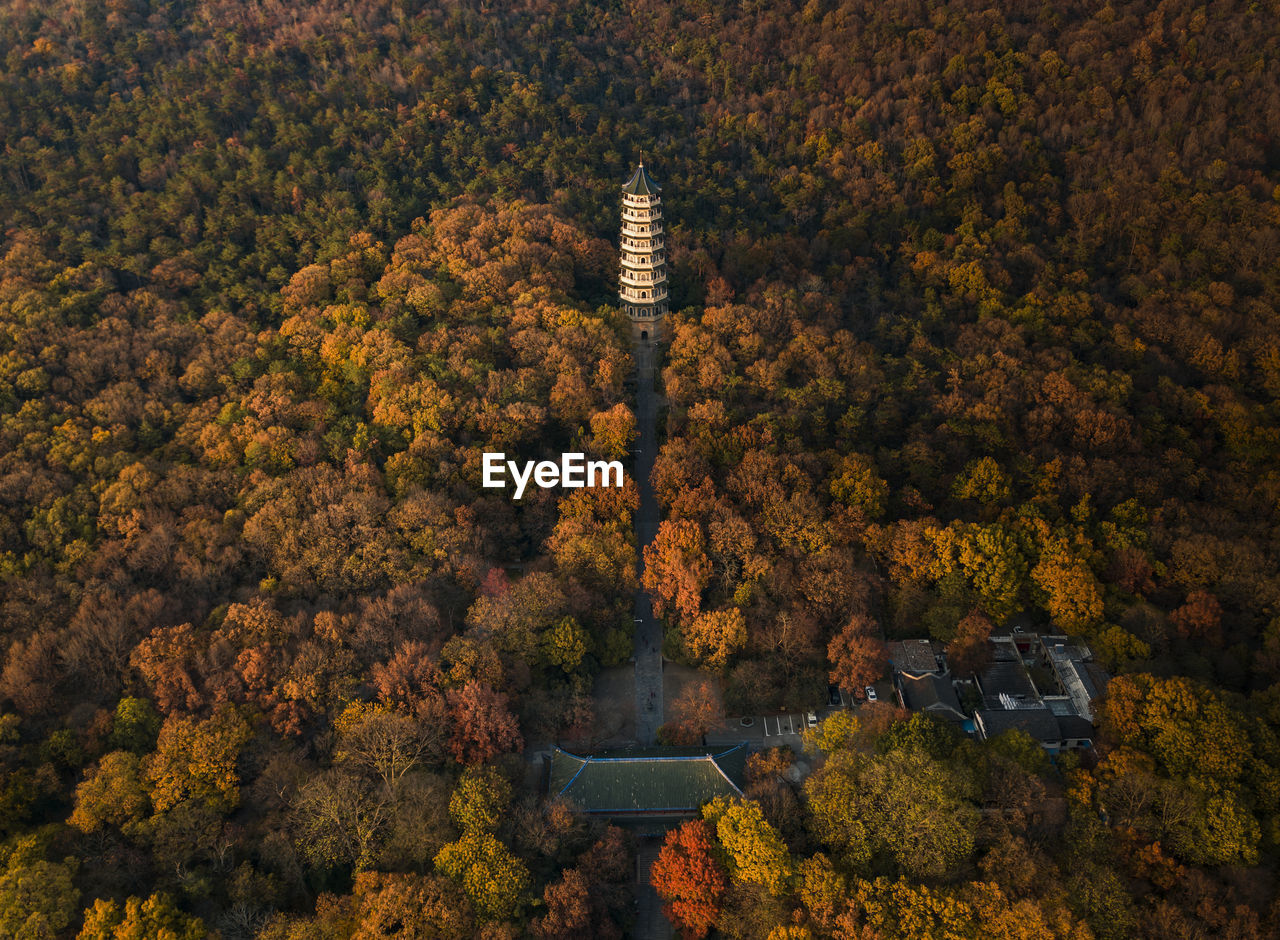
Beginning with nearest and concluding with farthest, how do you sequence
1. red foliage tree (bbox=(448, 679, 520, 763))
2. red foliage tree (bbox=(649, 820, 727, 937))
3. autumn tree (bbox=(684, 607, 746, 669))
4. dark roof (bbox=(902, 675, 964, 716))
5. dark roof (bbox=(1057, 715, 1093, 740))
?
red foliage tree (bbox=(649, 820, 727, 937)) < red foliage tree (bbox=(448, 679, 520, 763)) < dark roof (bbox=(1057, 715, 1093, 740)) < dark roof (bbox=(902, 675, 964, 716)) < autumn tree (bbox=(684, 607, 746, 669))

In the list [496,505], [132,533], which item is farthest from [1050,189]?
[132,533]

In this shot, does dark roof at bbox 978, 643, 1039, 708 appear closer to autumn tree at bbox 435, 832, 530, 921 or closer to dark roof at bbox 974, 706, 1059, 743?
dark roof at bbox 974, 706, 1059, 743

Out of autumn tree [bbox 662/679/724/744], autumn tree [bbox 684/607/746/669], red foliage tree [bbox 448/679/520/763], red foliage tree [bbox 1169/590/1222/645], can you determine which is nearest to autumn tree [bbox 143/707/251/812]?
red foliage tree [bbox 448/679/520/763]

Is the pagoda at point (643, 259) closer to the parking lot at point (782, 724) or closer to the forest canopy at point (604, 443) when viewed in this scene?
the forest canopy at point (604, 443)

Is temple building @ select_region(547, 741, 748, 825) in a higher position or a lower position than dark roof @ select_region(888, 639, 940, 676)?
lower

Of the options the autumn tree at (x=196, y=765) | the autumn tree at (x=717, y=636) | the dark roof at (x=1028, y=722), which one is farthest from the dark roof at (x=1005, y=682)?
the autumn tree at (x=196, y=765)

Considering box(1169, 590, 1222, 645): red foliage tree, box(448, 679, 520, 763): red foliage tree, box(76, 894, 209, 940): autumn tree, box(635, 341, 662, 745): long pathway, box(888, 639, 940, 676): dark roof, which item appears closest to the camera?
box(76, 894, 209, 940): autumn tree

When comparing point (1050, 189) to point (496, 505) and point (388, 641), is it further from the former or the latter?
point (388, 641)

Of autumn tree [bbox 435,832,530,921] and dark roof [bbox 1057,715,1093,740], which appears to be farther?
dark roof [bbox 1057,715,1093,740]
